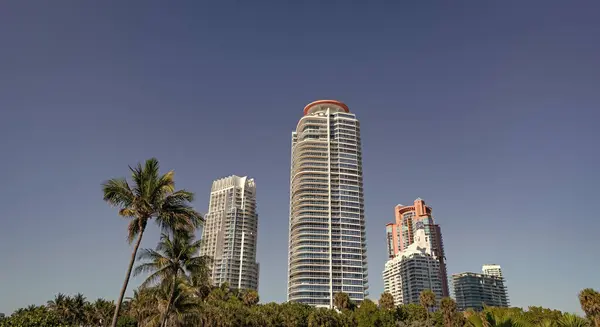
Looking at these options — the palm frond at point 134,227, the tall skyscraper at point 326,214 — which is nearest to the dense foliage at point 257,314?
the palm frond at point 134,227

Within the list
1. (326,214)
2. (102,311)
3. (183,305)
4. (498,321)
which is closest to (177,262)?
(183,305)

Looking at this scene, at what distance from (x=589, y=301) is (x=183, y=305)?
7012 centimetres

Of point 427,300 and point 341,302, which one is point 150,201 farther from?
point 341,302

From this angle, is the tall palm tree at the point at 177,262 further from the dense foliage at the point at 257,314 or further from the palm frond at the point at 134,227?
the dense foliage at the point at 257,314

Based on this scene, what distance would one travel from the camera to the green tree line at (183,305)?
21609 mm

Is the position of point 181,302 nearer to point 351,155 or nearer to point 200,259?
point 200,259

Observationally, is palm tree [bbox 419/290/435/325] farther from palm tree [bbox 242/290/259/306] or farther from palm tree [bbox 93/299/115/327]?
palm tree [bbox 93/299/115/327]

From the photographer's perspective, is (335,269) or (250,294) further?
(335,269)

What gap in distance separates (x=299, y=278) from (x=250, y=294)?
65.5 meters

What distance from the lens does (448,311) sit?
89.1 m

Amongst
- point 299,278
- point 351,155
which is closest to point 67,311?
point 299,278

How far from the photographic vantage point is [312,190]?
18212cm

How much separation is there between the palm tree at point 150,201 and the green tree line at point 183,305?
51mm

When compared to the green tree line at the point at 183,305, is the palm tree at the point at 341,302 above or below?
above
